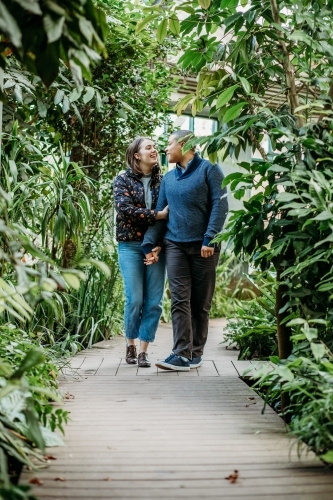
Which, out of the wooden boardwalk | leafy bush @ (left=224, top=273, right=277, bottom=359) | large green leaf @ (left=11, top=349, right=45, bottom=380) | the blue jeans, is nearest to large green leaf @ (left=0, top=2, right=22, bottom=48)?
large green leaf @ (left=11, top=349, right=45, bottom=380)

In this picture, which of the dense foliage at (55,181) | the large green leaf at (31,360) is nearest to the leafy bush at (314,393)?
the dense foliage at (55,181)

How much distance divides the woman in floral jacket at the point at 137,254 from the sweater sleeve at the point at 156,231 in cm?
5

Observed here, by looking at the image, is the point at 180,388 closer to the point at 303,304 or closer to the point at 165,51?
the point at 303,304

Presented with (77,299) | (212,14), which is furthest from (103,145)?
(212,14)

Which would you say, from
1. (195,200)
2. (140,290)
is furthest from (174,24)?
(140,290)

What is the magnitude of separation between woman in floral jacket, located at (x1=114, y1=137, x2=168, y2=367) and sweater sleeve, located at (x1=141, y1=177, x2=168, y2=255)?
5 cm

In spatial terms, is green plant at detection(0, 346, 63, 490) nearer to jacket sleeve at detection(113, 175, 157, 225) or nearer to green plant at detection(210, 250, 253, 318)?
jacket sleeve at detection(113, 175, 157, 225)

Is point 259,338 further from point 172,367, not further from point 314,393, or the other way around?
point 314,393

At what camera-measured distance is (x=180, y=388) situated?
3.67m

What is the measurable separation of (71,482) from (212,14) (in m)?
2.46

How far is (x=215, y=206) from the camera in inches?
167

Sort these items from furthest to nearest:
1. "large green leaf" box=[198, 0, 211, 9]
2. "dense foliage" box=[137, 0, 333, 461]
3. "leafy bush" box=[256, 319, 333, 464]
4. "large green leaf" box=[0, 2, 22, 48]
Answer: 1. "large green leaf" box=[198, 0, 211, 9]
2. "dense foliage" box=[137, 0, 333, 461]
3. "leafy bush" box=[256, 319, 333, 464]
4. "large green leaf" box=[0, 2, 22, 48]

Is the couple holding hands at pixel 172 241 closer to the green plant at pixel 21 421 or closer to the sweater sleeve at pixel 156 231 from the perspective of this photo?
the sweater sleeve at pixel 156 231

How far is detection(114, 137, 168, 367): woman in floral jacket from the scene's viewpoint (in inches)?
178
